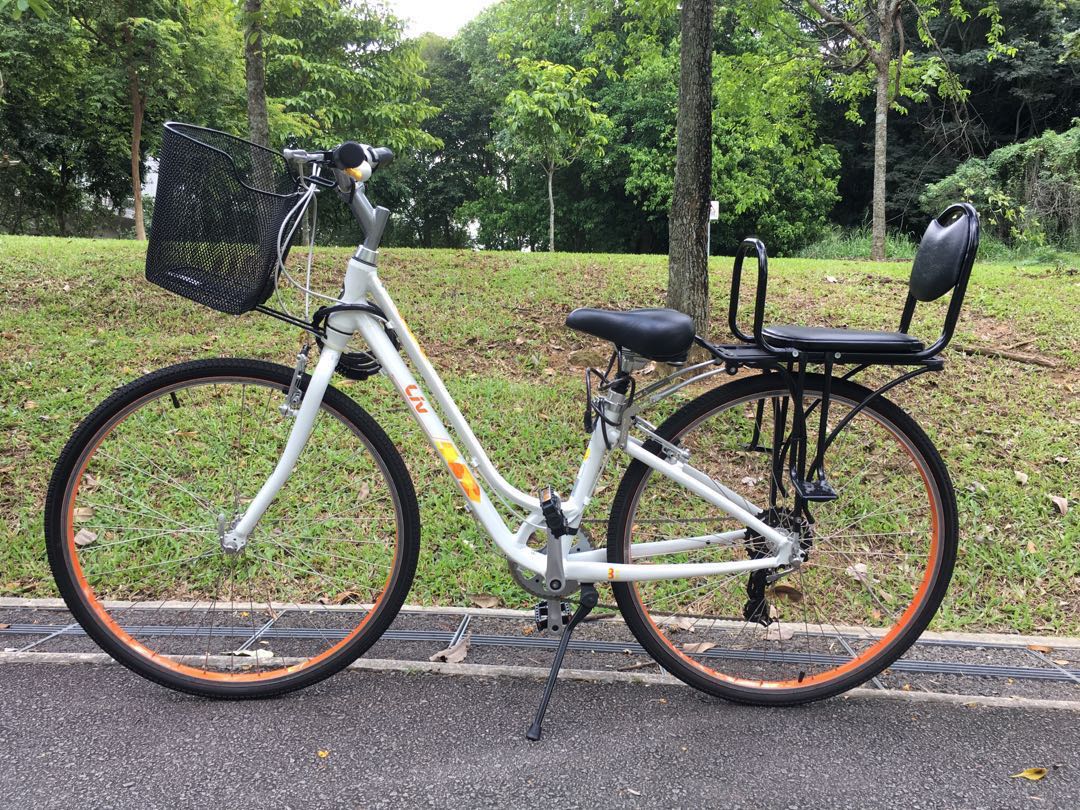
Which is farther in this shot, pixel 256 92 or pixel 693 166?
pixel 256 92

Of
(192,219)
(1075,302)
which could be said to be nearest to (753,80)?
(1075,302)

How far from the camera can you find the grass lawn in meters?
2.78

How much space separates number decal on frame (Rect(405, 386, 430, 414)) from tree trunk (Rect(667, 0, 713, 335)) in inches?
94.6

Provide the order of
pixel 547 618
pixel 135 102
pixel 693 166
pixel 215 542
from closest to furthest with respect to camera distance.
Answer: pixel 547 618
pixel 215 542
pixel 693 166
pixel 135 102

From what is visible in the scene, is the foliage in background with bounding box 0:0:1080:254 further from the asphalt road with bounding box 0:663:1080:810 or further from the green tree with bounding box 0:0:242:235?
the asphalt road with bounding box 0:663:1080:810

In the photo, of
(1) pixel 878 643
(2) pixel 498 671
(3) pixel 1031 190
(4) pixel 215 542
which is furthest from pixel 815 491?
(3) pixel 1031 190

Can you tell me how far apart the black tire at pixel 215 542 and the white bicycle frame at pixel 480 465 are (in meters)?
0.13

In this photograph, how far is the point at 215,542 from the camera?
2305mm

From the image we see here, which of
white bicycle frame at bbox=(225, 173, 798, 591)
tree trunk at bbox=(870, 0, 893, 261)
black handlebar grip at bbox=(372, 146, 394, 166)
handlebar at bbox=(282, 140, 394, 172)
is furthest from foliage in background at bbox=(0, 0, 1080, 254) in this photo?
white bicycle frame at bbox=(225, 173, 798, 591)

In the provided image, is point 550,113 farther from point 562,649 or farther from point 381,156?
point 562,649

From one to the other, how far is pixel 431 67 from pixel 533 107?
697 inches

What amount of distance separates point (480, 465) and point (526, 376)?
230cm

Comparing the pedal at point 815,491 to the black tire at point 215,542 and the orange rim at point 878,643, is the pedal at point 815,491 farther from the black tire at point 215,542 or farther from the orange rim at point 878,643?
the black tire at point 215,542

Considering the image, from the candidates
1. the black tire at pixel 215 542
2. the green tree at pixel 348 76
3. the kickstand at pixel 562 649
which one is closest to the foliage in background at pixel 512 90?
the green tree at pixel 348 76
